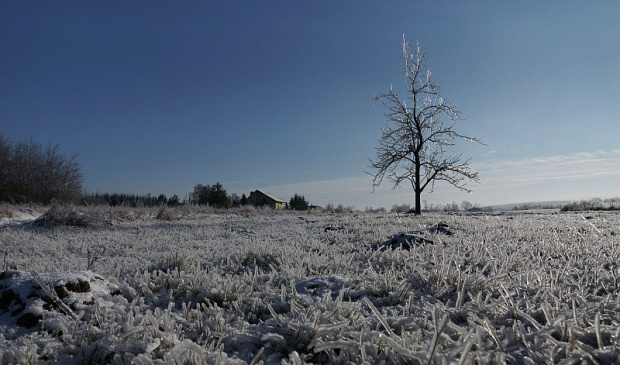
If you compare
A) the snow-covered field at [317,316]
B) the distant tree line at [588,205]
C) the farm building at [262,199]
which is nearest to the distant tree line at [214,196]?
the farm building at [262,199]

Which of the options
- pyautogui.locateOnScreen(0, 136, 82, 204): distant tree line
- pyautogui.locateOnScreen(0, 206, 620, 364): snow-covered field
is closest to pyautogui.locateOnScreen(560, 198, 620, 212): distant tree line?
pyautogui.locateOnScreen(0, 206, 620, 364): snow-covered field

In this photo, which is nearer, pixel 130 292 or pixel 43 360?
pixel 43 360

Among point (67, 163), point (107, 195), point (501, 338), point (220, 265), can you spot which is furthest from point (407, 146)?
point (107, 195)

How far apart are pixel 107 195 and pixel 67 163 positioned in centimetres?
2547

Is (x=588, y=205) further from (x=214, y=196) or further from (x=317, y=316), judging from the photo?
(x=214, y=196)

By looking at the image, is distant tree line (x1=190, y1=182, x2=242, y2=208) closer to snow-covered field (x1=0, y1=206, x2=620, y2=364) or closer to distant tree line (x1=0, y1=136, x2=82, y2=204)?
distant tree line (x1=0, y1=136, x2=82, y2=204)

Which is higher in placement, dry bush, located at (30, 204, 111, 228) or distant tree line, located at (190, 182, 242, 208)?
distant tree line, located at (190, 182, 242, 208)

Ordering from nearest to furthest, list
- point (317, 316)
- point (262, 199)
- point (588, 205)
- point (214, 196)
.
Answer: point (317, 316) → point (588, 205) → point (214, 196) → point (262, 199)

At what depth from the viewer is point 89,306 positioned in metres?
2.34

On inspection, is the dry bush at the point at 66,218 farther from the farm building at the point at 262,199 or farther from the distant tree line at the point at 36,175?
the farm building at the point at 262,199

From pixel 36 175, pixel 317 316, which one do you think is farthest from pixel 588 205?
pixel 36 175

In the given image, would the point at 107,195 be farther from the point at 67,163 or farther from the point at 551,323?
the point at 551,323

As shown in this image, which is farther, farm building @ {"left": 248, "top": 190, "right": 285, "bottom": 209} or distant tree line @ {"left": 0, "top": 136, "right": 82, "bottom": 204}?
farm building @ {"left": 248, "top": 190, "right": 285, "bottom": 209}

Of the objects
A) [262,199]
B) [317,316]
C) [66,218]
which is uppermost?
[262,199]
